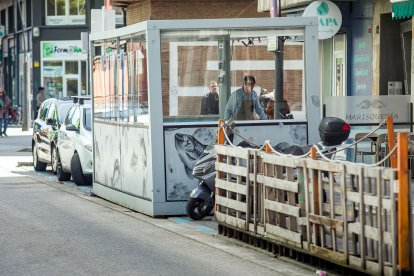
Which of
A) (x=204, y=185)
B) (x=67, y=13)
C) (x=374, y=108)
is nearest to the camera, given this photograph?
(x=204, y=185)

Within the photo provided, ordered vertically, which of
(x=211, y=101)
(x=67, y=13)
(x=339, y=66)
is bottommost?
(x=211, y=101)

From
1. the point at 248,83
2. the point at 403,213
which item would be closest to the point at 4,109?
the point at 248,83

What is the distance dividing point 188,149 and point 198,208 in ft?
3.27

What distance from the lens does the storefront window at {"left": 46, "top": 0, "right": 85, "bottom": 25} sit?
58594 mm

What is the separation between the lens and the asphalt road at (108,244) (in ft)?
36.9

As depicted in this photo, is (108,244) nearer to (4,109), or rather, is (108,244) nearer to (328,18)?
(328,18)

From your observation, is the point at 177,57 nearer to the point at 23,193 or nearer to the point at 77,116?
the point at 23,193

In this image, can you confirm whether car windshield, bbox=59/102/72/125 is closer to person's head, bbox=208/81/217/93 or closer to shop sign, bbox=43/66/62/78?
person's head, bbox=208/81/217/93

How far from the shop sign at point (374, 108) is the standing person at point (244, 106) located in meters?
6.21

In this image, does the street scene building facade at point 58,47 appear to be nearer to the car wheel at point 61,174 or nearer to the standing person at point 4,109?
the standing person at point 4,109

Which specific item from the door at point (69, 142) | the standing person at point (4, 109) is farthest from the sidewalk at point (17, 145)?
the door at point (69, 142)

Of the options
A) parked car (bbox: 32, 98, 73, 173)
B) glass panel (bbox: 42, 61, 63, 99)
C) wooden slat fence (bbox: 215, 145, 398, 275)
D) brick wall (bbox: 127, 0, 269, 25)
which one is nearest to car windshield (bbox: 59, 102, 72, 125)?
parked car (bbox: 32, 98, 73, 173)

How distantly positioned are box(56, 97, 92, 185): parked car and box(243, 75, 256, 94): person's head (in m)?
6.16

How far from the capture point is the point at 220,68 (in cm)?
1681
